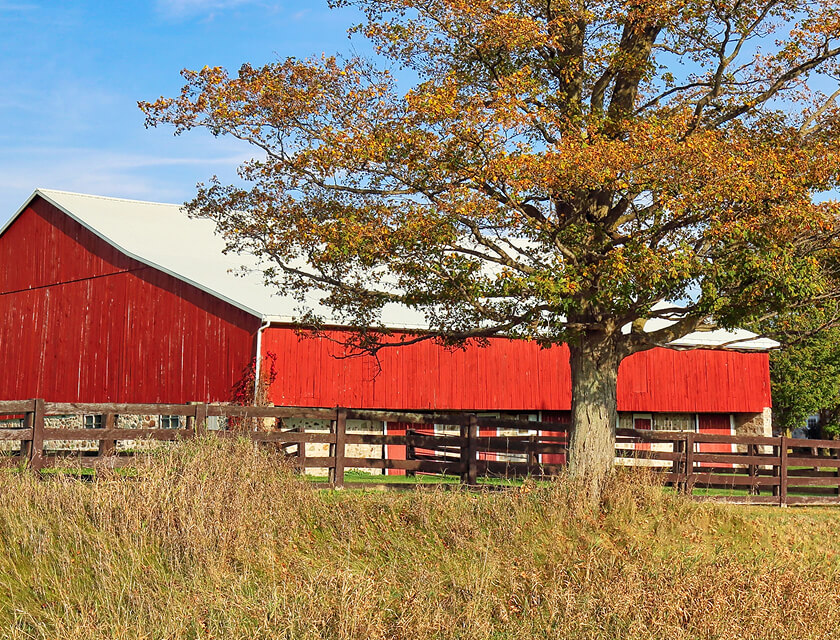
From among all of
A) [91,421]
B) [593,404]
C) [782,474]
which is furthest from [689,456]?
[91,421]

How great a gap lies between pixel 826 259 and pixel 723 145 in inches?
120

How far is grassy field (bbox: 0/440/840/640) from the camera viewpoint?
7.64 m

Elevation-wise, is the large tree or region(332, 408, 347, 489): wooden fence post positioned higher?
the large tree

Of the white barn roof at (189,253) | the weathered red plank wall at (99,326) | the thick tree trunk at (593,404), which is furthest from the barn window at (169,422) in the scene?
the thick tree trunk at (593,404)

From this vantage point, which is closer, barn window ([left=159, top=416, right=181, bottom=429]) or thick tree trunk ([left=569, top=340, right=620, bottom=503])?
thick tree trunk ([left=569, top=340, right=620, bottom=503])

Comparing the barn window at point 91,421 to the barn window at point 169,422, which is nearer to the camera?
the barn window at point 169,422

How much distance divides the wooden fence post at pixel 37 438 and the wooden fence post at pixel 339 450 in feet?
16.1

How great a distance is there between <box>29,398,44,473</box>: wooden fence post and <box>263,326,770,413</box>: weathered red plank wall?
799 centimetres

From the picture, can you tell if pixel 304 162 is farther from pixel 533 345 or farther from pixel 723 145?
pixel 533 345

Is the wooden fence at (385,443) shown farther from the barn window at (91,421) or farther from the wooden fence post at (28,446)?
the barn window at (91,421)

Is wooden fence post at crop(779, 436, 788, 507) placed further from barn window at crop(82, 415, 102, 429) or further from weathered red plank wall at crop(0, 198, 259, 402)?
barn window at crop(82, 415, 102, 429)

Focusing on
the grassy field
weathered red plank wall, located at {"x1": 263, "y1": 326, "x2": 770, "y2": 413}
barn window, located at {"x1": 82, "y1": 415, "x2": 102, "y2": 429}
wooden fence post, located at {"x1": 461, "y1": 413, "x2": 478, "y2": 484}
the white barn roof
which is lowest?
the grassy field

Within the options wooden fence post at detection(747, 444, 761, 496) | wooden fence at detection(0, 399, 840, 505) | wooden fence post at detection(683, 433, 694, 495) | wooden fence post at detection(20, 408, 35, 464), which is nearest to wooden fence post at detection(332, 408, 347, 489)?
wooden fence at detection(0, 399, 840, 505)

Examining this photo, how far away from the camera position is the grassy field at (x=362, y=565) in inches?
301
